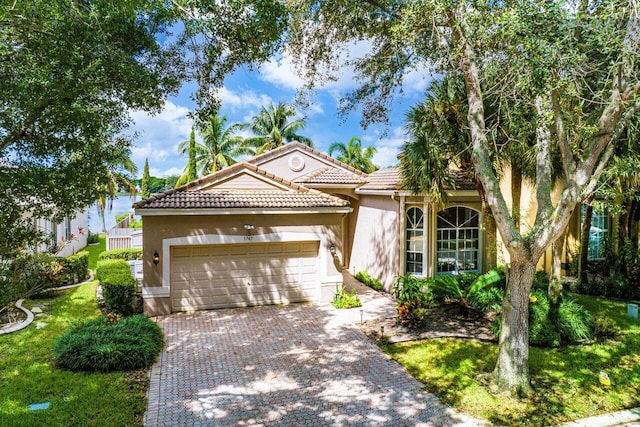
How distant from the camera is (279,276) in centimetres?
1525

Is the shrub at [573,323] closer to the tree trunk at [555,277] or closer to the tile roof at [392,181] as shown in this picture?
the tree trunk at [555,277]

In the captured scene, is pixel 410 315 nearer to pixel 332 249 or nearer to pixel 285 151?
pixel 332 249

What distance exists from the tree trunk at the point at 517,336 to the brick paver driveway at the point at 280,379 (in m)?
1.53

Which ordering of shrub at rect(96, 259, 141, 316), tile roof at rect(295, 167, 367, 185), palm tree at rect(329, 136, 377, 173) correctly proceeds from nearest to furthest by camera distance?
shrub at rect(96, 259, 141, 316)
tile roof at rect(295, 167, 367, 185)
palm tree at rect(329, 136, 377, 173)

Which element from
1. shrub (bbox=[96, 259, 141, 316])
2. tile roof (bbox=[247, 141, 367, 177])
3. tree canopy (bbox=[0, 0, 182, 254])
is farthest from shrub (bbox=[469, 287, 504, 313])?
tree canopy (bbox=[0, 0, 182, 254])

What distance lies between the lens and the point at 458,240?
54.5ft

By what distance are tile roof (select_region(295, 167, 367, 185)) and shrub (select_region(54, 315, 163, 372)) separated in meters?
11.3

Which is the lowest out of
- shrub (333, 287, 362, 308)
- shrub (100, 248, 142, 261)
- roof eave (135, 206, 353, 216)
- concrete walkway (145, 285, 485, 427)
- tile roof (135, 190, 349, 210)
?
concrete walkway (145, 285, 485, 427)

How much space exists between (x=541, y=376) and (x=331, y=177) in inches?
534

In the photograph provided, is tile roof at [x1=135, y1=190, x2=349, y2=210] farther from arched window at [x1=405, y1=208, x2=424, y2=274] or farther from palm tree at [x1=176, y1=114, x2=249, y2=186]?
palm tree at [x1=176, y1=114, x2=249, y2=186]

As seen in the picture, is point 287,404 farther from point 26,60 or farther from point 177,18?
point 177,18

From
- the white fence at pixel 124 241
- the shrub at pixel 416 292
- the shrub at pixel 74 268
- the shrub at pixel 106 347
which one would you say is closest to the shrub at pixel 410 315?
the shrub at pixel 416 292

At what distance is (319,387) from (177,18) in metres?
8.02

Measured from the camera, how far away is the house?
13781mm
